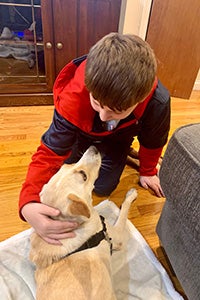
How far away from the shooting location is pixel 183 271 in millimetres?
792

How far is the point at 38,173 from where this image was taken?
0.86 meters

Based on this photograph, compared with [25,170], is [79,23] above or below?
above

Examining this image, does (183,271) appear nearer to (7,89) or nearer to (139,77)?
(139,77)

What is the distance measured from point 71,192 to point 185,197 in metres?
0.31

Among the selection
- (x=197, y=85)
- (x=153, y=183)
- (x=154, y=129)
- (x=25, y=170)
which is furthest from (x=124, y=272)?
(x=197, y=85)

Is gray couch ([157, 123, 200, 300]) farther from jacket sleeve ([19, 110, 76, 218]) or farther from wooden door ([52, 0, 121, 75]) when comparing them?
wooden door ([52, 0, 121, 75])

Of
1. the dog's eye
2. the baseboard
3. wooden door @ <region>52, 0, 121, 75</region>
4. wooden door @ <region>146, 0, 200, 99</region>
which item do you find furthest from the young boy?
the baseboard

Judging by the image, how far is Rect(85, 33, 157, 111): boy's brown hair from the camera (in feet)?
1.95

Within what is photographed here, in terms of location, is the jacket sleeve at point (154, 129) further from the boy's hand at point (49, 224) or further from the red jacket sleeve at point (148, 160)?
the boy's hand at point (49, 224)

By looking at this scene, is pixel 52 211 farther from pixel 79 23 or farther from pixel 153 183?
pixel 79 23

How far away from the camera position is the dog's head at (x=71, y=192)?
0.66m

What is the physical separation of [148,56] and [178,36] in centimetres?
150

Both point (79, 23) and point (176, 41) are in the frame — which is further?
point (176, 41)

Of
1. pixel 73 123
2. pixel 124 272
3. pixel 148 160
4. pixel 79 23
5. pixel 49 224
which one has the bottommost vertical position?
pixel 124 272
